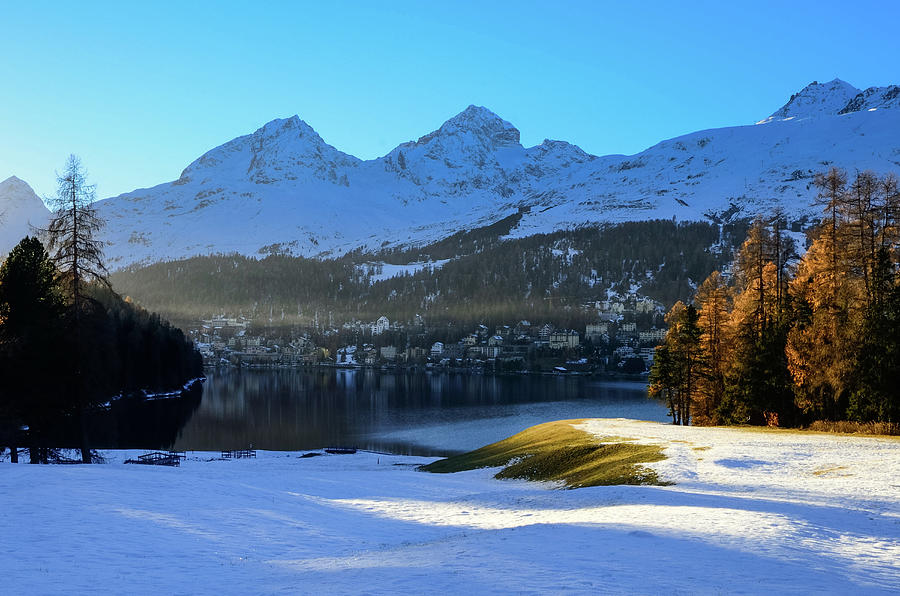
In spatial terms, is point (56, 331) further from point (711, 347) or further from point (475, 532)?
point (711, 347)

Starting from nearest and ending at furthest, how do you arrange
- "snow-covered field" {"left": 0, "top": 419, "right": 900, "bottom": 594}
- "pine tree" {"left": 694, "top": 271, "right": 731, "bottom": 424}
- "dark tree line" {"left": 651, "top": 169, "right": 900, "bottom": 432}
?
1. "snow-covered field" {"left": 0, "top": 419, "right": 900, "bottom": 594}
2. "dark tree line" {"left": 651, "top": 169, "right": 900, "bottom": 432}
3. "pine tree" {"left": 694, "top": 271, "right": 731, "bottom": 424}

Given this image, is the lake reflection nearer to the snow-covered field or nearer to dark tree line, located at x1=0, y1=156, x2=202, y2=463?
dark tree line, located at x1=0, y1=156, x2=202, y2=463

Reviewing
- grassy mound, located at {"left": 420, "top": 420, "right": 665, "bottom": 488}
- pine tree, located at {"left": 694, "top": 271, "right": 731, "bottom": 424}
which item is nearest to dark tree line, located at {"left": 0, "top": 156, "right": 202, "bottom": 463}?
grassy mound, located at {"left": 420, "top": 420, "right": 665, "bottom": 488}

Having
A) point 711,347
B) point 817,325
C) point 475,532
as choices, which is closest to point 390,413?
point 711,347

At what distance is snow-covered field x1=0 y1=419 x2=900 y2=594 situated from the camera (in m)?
12.8

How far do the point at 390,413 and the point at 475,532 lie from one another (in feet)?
294

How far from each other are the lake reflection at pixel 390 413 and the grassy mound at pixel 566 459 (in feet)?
66.4

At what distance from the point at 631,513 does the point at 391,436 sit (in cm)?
6523

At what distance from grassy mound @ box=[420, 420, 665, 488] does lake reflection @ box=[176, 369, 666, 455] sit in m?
20.2

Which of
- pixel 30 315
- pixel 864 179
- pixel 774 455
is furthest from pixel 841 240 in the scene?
pixel 30 315

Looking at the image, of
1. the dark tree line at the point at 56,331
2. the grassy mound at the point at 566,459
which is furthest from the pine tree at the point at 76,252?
the grassy mound at the point at 566,459

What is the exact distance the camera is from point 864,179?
37875mm

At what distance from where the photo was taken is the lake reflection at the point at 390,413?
77.6 metres

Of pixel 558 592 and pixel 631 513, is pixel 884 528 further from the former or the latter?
pixel 558 592
